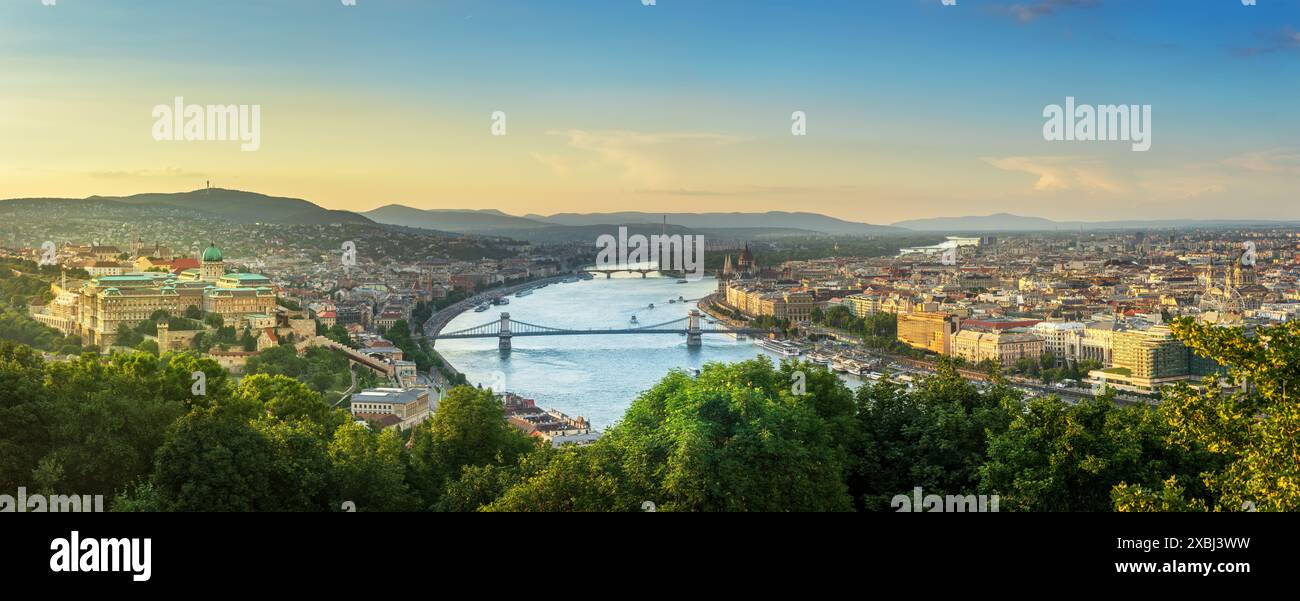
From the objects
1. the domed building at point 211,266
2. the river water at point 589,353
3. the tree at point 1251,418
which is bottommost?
the river water at point 589,353

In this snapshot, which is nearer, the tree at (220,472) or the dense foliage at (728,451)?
the dense foliage at (728,451)

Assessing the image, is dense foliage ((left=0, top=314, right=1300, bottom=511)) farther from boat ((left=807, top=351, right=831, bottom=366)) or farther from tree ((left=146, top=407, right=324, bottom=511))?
boat ((left=807, top=351, right=831, bottom=366))

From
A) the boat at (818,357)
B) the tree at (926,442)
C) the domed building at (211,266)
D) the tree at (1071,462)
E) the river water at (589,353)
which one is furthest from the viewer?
the boat at (818,357)

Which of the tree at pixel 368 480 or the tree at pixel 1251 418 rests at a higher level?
the tree at pixel 1251 418

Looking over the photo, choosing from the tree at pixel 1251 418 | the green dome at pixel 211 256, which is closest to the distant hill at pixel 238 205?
the green dome at pixel 211 256

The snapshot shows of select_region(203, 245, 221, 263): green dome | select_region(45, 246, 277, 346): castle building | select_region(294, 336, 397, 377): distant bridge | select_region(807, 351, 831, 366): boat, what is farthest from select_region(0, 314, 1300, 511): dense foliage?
select_region(807, 351, 831, 366): boat

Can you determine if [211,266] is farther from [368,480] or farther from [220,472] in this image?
[220,472]

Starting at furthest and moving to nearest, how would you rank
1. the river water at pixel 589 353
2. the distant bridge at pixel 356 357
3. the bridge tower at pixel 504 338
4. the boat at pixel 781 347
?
1. the bridge tower at pixel 504 338
2. the boat at pixel 781 347
3. the distant bridge at pixel 356 357
4. the river water at pixel 589 353

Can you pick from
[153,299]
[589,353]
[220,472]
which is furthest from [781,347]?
[220,472]

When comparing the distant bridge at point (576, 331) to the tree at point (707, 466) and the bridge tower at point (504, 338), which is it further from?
the tree at point (707, 466)
